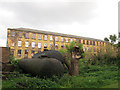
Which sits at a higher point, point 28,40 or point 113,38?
point 113,38

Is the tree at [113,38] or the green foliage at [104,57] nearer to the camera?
the green foliage at [104,57]

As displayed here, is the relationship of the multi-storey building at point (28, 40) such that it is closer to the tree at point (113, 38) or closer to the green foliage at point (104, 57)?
the green foliage at point (104, 57)

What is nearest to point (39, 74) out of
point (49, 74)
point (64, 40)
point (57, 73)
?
point (49, 74)

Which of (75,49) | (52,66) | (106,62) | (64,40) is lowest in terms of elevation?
(106,62)

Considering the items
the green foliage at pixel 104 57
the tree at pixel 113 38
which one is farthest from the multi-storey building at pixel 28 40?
the tree at pixel 113 38

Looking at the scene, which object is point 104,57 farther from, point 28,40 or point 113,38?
point 113,38

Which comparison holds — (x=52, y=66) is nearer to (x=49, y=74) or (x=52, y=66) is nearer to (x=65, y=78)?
(x=49, y=74)

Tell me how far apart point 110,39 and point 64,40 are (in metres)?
23.7

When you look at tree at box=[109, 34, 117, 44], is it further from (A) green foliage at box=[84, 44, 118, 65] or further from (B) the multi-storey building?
(A) green foliage at box=[84, 44, 118, 65]

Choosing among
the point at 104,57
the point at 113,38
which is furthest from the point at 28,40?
the point at 113,38

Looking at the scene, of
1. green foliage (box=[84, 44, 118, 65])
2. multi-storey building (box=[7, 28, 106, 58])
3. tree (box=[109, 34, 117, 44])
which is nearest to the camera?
green foliage (box=[84, 44, 118, 65])

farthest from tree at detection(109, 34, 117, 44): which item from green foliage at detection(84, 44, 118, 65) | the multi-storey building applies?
green foliage at detection(84, 44, 118, 65)

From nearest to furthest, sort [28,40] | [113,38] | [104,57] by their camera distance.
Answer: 1. [104,57]
2. [28,40]
3. [113,38]

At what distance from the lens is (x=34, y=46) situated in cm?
3766
